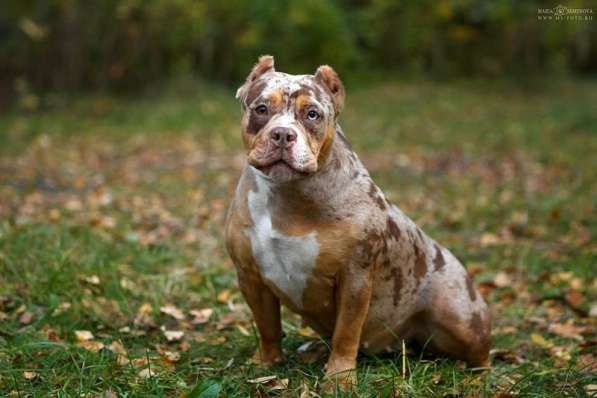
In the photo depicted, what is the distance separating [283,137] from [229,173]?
7146mm

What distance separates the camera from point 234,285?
5.41 m

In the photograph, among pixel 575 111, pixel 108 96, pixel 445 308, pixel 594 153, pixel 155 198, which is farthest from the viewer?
pixel 108 96

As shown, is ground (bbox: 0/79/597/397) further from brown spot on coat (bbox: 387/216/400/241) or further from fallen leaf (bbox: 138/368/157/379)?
brown spot on coat (bbox: 387/216/400/241)

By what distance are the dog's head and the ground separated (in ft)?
3.33

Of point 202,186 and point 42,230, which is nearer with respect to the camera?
point 42,230

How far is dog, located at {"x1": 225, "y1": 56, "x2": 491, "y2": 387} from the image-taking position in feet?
10.4

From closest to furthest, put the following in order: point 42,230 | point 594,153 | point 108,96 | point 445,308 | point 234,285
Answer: point 445,308 < point 234,285 < point 42,230 < point 594,153 < point 108,96

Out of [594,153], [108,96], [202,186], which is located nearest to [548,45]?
[594,153]

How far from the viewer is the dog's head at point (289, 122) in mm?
3045

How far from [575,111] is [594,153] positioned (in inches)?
136

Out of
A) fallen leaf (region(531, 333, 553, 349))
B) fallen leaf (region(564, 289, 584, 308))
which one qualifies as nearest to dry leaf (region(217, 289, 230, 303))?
fallen leaf (region(531, 333, 553, 349))

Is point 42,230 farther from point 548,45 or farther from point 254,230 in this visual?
point 548,45

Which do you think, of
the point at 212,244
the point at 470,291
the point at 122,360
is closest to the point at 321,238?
the point at 470,291

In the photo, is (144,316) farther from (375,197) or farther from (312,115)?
(312,115)
